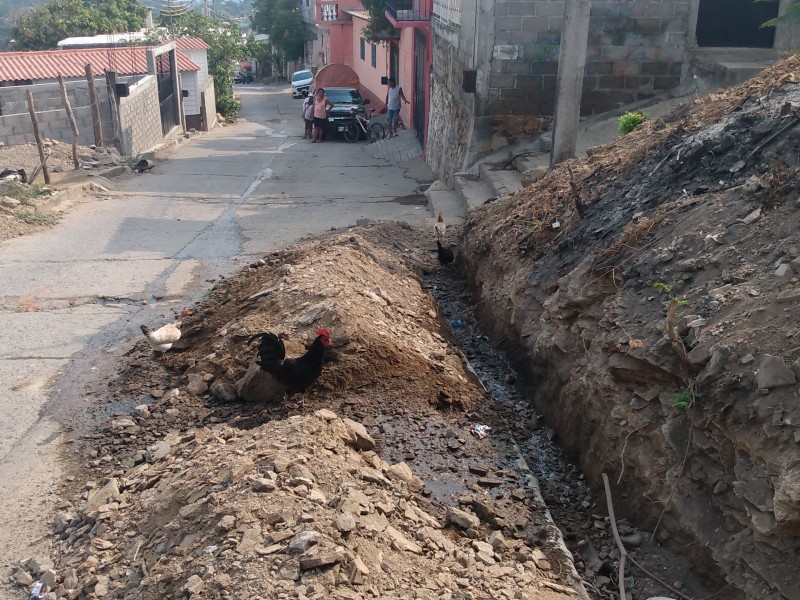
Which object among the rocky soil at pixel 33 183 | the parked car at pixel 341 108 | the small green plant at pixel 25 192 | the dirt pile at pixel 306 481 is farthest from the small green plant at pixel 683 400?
the parked car at pixel 341 108

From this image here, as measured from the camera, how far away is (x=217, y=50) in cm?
3375

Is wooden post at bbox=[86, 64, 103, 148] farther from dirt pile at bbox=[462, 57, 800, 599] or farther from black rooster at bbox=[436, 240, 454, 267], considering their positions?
dirt pile at bbox=[462, 57, 800, 599]

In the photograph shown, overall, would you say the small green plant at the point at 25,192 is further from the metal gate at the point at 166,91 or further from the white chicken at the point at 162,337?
the metal gate at the point at 166,91

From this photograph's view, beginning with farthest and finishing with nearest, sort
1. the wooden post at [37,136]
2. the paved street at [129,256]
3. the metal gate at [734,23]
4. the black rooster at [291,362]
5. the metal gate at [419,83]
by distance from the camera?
the metal gate at [419,83], the wooden post at [37,136], the metal gate at [734,23], the paved street at [129,256], the black rooster at [291,362]

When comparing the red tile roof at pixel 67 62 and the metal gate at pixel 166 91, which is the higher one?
the red tile roof at pixel 67 62

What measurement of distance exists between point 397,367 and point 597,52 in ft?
30.0

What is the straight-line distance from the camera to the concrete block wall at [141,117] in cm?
1881

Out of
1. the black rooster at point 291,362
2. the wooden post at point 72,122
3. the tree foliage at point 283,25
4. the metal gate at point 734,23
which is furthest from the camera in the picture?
the tree foliage at point 283,25

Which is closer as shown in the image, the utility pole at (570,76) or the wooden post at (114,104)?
the utility pole at (570,76)

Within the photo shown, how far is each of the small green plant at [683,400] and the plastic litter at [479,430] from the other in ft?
5.22

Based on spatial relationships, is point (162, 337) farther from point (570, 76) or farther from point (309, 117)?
point (309, 117)

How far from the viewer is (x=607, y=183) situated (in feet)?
24.2

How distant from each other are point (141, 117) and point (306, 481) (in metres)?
18.5

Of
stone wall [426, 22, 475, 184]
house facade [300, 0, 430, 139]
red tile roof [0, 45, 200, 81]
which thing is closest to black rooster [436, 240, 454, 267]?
stone wall [426, 22, 475, 184]
